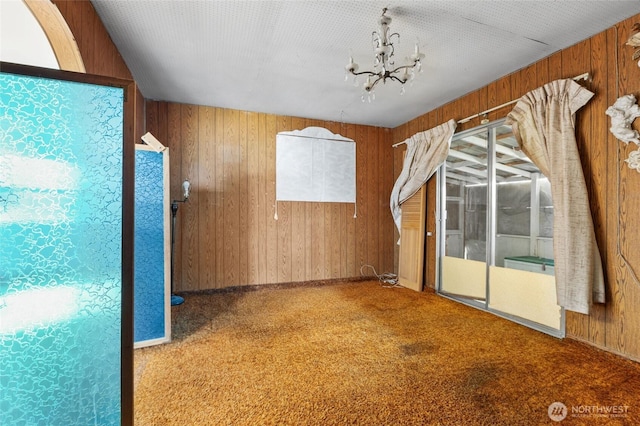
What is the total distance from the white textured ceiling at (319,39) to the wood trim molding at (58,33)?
41cm

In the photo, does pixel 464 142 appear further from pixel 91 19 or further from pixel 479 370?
pixel 91 19

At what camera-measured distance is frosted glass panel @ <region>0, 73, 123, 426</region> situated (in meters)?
1.11

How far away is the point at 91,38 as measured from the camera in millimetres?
1998

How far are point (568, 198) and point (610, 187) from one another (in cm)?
28

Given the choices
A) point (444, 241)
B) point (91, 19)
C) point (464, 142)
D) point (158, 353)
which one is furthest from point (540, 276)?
point (91, 19)

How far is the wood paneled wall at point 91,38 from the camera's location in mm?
1740

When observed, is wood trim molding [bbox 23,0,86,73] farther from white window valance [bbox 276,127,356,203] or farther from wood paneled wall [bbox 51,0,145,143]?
white window valance [bbox 276,127,356,203]

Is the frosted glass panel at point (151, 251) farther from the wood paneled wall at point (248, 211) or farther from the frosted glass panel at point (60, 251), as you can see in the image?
the wood paneled wall at point (248, 211)

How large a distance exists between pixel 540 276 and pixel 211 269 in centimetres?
371

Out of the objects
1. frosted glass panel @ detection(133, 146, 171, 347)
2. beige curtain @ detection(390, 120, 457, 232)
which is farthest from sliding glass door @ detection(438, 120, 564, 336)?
frosted glass panel @ detection(133, 146, 171, 347)

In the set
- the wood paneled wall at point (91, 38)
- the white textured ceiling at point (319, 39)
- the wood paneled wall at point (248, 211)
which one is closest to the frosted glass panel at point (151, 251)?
the wood paneled wall at point (91, 38)

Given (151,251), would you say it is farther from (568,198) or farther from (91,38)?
(568,198)

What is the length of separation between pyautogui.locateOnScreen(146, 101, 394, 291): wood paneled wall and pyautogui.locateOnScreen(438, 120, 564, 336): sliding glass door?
4.13ft

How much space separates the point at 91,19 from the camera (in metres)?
1.99
